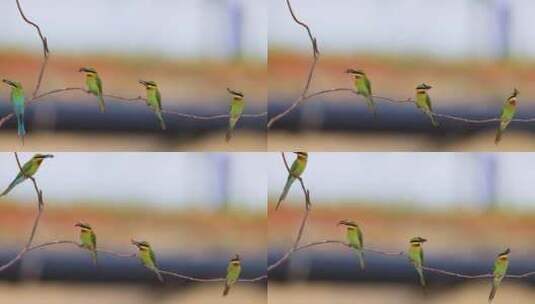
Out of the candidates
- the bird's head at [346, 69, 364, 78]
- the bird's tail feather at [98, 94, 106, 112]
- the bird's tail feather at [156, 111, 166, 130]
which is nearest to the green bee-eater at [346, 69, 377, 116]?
the bird's head at [346, 69, 364, 78]

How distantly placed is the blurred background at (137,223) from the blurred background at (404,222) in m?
0.08

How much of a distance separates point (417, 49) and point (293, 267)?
2.03 ft

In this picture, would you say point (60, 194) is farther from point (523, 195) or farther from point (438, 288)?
point (523, 195)

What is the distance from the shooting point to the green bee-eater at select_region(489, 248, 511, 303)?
1971mm

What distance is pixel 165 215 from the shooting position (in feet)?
6.34

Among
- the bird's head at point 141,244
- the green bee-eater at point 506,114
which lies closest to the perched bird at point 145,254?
the bird's head at point 141,244

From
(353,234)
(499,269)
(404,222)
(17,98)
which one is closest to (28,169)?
(17,98)

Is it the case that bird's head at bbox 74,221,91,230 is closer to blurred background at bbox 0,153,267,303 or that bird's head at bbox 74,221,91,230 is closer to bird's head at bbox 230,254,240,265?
blurred background at bbox 0,153,267,303

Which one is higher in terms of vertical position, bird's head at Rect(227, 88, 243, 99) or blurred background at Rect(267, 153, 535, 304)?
bird's head at Rect(227, 88, 243, 99)

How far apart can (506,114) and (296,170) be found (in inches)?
21.3

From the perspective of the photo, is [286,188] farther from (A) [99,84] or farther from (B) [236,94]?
(A) [99,84]

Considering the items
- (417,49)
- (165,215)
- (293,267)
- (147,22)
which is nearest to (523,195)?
(417,49)

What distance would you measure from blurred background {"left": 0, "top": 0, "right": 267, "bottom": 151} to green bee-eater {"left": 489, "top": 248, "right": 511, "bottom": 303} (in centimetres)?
66

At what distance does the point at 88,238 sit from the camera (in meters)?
1.91
